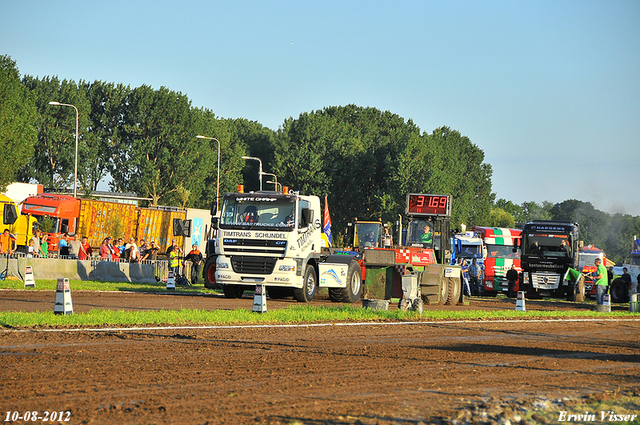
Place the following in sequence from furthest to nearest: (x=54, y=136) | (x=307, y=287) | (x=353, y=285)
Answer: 1. (x=54, y=136)
2. (x=353, y=285)
3. (x=307, y=287)

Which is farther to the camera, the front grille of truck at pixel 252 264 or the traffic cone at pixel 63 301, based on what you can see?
the front grille of truck at pixel 252 264

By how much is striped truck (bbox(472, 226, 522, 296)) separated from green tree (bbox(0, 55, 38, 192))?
30897 millimetres

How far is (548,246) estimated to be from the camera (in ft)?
111

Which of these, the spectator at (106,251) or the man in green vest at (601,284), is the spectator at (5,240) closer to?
the spectator at (106,251)

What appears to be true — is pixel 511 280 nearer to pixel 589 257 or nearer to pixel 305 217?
pixel 589 257

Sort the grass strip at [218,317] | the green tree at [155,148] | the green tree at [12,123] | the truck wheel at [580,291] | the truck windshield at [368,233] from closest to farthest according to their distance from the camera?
the grass strip at [218,317] < the truck wheel at [580,291] < the truck windshield at [368,233] < the green tree at [12,123] < the green tree at [155,148]

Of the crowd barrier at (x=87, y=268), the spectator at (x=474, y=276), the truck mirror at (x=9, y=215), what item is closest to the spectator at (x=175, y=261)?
the crowd barrier at (x=87, y=268)

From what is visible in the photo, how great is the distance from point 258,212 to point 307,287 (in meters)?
2.80

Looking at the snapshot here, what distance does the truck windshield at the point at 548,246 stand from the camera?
1329 inches

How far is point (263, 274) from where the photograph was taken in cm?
2200

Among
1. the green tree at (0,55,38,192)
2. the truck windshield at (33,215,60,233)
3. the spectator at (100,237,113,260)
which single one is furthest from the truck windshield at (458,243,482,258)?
the green tree at (0,55,38,192)

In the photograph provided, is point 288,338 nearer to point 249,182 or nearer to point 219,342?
point 219,342

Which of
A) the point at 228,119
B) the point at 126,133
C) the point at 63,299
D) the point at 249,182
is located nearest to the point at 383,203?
the point at 249,182

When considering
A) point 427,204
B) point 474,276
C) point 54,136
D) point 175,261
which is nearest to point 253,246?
point 427,204
